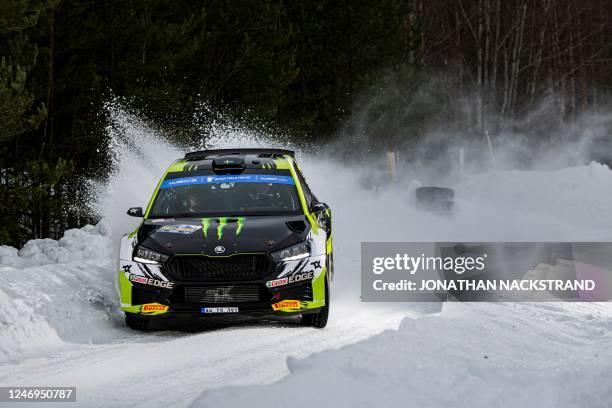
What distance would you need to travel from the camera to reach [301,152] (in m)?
27.7

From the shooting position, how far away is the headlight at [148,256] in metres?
8.38

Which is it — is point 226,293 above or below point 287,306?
above

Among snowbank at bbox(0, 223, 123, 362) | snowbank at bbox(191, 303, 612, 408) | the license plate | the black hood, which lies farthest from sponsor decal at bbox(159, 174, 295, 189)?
snowbank at bbox(191, 303, 612, 408)

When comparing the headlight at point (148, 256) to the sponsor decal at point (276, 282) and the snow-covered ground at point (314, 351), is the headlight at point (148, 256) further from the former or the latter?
the sponsor decal at point (276, 282)

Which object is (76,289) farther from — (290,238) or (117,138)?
(117,138)

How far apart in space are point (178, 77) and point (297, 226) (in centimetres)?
1459

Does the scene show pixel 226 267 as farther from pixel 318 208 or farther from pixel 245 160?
pixel 245 160

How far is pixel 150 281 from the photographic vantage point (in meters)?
8.43

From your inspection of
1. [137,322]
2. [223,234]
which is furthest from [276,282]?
[137,322]

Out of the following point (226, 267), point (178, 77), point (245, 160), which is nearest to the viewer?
point (226, 267)

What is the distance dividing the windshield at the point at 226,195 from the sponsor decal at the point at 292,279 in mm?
989

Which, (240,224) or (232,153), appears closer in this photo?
(240,224)

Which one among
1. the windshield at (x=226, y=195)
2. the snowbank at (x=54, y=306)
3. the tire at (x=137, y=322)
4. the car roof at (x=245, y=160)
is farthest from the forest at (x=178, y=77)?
the tire at (x=137, y=322)

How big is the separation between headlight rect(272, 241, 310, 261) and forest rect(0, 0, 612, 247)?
7.79m
